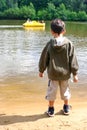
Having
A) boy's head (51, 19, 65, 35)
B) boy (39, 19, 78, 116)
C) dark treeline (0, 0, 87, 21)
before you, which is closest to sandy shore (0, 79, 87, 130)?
boy (39, 19, 78, 116)

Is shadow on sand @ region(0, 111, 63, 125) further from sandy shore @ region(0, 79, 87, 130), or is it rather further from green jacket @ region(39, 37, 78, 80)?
green jacket @ region(39, 37, 78, 80)

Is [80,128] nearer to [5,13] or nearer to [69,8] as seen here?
[5,13]

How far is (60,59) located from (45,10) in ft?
331

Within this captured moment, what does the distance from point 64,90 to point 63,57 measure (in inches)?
21.2

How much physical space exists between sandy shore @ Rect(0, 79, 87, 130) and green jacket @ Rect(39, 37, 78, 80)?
2.10 ft

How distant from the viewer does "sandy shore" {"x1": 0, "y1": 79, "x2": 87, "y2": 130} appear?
542 centimetres

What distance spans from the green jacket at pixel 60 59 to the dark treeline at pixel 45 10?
89.0m

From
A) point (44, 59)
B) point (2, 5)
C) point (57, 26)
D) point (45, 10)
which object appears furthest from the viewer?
point (2, 5)

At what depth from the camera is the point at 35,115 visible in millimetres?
5996

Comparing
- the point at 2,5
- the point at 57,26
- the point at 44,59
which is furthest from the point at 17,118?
the point at 2,5

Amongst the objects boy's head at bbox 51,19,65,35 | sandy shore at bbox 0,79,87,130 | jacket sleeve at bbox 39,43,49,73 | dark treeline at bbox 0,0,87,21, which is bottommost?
dark treeline at bbox 0,0,87,21

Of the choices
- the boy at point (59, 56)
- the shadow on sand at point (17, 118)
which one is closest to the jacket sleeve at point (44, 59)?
the boy at point (59, 56)

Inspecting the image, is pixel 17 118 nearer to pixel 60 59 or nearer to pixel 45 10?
pixel 60 59

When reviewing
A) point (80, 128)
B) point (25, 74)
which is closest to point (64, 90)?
point (80, 128)
